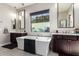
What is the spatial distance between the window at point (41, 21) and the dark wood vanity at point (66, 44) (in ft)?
1.49

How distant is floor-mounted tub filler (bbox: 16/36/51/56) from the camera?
220cm

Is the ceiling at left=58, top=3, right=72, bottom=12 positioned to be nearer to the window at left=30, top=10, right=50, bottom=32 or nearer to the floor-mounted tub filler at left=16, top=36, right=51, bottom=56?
the window at left=30, top=10, right=50, bottom=32

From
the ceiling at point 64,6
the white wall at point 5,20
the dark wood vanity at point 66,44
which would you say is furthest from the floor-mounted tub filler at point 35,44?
the ceiling at point 64,6

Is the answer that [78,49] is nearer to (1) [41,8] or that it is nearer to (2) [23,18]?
(1) [41,8]

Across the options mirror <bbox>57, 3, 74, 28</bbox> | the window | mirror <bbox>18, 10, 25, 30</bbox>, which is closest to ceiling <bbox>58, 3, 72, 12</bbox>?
mirror <bbox>57, 3, 74, 28</bbox>

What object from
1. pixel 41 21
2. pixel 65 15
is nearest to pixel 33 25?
pixel 41 21

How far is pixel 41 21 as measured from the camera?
2500mm

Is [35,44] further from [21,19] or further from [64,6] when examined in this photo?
[64,6]

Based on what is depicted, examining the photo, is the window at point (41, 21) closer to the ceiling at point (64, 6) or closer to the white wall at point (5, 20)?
the ceiling at point (64, 6)

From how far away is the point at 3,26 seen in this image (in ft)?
8.84

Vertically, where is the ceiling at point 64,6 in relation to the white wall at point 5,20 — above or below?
above

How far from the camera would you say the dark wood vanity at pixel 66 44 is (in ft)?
7.06

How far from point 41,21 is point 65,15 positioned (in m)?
0.86

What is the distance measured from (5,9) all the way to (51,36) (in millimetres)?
1940
